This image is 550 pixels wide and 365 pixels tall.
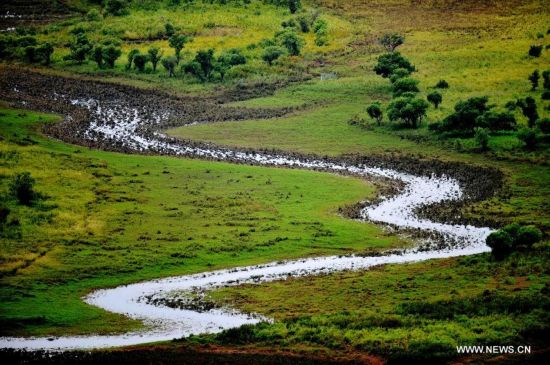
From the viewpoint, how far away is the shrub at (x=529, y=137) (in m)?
86.8

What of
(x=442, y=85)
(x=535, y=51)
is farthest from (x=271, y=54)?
(x=535, y=51)

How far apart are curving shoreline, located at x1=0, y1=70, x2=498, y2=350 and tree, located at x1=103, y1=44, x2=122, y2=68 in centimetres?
2295

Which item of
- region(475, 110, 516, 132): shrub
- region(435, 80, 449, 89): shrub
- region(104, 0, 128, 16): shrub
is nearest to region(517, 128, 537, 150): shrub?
region(475, 110, 516, 132): shrub

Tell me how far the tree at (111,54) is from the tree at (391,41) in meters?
47.3

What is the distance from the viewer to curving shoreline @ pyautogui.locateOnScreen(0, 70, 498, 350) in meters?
48.0

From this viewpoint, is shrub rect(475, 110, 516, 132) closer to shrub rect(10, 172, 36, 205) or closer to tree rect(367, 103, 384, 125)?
tree rect(367, 103, 384, 125)

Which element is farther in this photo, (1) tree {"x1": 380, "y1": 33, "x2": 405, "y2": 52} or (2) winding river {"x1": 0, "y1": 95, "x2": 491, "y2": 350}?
(1) tree {"x1": 380, "y1": 33, "x2": 405, "y2": 52}

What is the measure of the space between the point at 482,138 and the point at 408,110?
12.2 m

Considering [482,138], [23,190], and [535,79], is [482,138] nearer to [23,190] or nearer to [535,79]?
[535,79]

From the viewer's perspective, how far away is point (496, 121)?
93.2 m

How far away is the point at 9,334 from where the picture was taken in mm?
46562

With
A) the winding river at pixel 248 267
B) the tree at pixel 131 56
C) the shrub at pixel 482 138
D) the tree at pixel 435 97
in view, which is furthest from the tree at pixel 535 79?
the tree at pixel 131 56

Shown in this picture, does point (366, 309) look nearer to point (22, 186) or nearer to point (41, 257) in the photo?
point (41, 257)

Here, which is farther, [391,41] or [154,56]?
[391,41]
